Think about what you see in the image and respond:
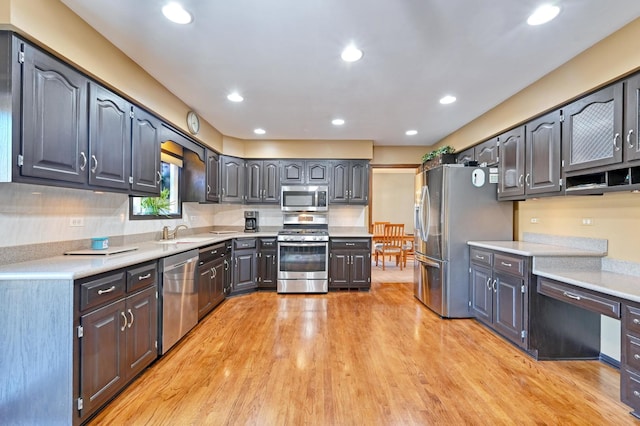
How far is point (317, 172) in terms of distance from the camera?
5.08m

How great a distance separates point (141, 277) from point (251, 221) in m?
2.93

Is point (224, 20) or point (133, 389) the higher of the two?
point (224, 20)

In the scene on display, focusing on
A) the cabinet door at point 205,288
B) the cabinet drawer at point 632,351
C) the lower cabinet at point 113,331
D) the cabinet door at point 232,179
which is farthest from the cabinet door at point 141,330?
the cabinet drawer at point 632,351

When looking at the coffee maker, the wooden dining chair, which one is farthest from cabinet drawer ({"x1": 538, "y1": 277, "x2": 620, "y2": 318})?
the wooden dining chair

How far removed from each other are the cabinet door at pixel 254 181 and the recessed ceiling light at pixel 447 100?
3.05 metres

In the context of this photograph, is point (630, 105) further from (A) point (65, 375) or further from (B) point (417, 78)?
(A) point (65, 375)

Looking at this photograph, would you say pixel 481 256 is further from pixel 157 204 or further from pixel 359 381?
pixel 157 204

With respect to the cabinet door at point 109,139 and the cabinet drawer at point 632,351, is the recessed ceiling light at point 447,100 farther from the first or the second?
the cabinet door at point 109,139

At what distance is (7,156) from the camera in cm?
155

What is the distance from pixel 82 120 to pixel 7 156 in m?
0.56

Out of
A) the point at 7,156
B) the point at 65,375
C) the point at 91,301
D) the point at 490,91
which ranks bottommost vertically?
the point at 65,375

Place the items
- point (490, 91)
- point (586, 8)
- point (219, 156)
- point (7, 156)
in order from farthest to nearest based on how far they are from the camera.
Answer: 1. point (219, 156)
2. point (490, 91)
3. point (586, 8)
4. point (7, 156)

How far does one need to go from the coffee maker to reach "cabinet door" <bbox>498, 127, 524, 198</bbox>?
145 inches

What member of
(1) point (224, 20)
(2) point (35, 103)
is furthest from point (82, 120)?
(1) point (224, 20)
